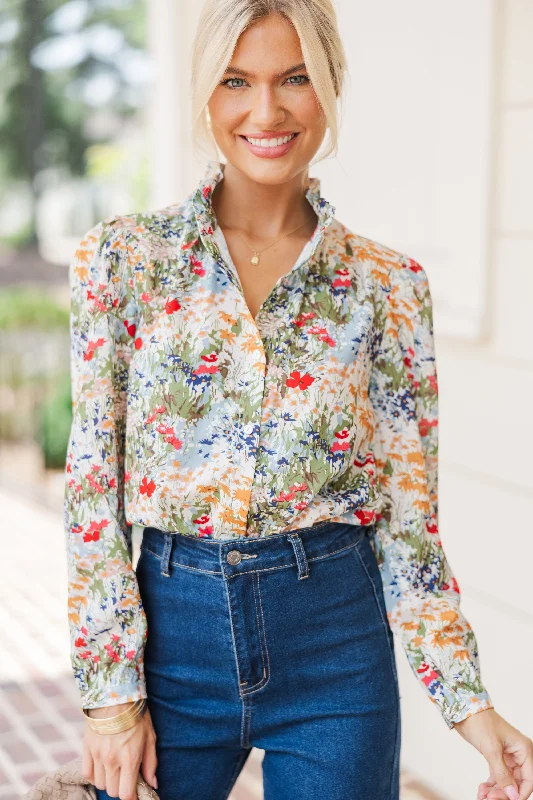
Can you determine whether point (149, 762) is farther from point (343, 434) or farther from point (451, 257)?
point (451, 257)

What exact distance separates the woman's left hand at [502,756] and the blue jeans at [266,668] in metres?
0.14

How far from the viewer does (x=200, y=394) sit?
143 centimetres

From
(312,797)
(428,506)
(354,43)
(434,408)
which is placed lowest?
(312,797)

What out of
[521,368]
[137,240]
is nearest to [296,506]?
[137,240]

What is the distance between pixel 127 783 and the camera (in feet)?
4.59

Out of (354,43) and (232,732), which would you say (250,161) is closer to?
(232,732)

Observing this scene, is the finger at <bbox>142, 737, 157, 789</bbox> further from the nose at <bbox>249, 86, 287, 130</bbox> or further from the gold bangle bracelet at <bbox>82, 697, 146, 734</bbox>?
the nose at <bbox>249, 86, 287, 130</bbox>

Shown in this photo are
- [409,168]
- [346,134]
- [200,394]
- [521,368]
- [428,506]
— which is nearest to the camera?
[200,394]

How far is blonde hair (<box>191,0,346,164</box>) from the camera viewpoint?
54.9 inches

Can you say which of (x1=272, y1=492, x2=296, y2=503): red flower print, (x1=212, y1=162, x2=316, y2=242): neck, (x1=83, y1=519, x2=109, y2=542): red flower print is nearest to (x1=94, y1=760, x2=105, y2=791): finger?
(x1=83, y1=519, x2=109, y2=542): red flower print

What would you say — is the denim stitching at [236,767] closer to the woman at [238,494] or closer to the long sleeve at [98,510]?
the woman at [238,494]

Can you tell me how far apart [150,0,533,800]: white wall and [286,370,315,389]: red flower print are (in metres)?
1.29

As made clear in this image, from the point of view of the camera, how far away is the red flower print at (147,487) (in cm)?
142

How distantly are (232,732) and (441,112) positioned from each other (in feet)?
6.21
